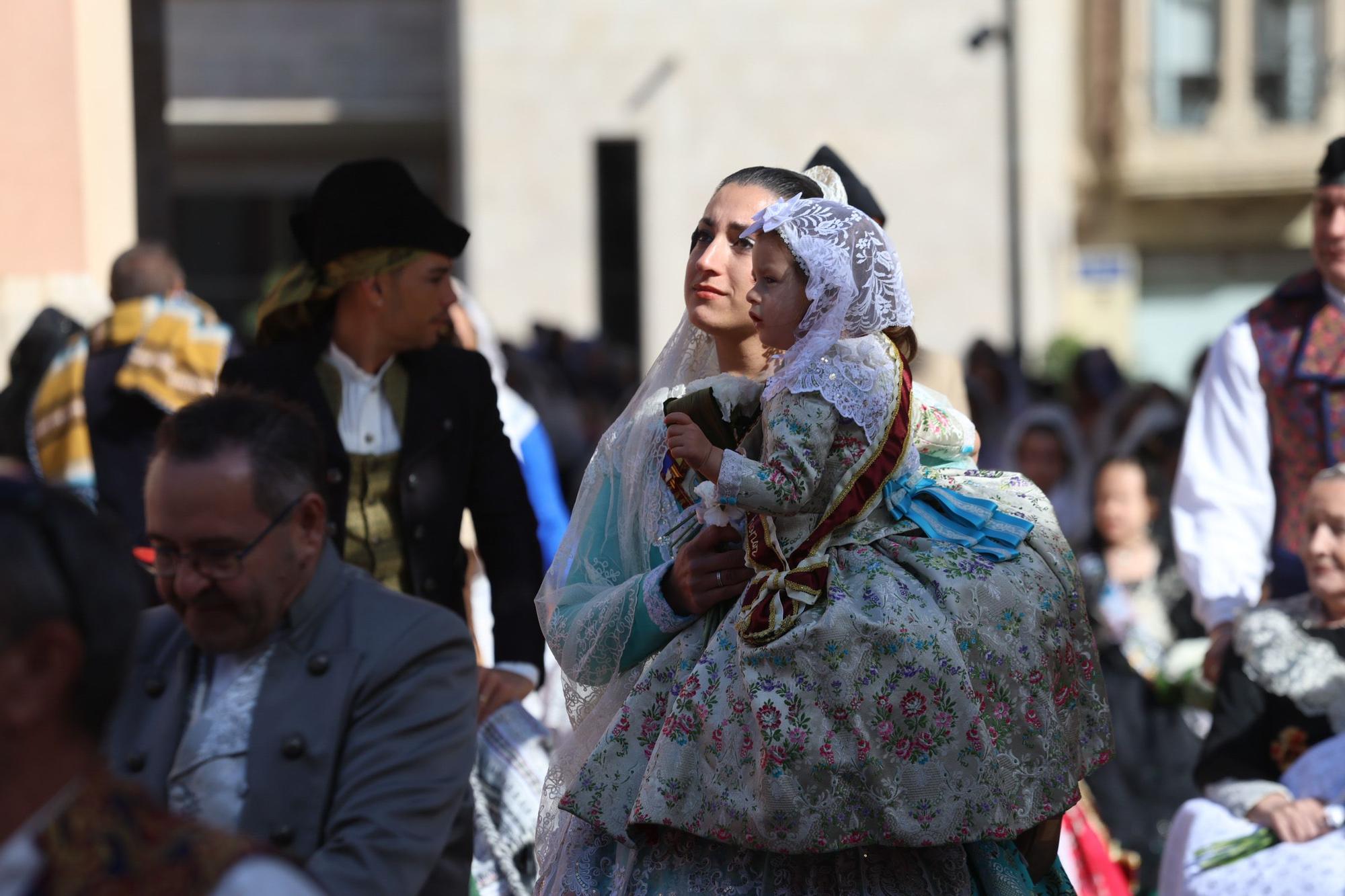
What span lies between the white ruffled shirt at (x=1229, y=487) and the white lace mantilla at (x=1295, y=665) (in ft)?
0.44

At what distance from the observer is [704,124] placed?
2062 centimetres

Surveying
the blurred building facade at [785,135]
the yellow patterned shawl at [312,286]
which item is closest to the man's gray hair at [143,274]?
the yellow patterned shawl at [312,286]

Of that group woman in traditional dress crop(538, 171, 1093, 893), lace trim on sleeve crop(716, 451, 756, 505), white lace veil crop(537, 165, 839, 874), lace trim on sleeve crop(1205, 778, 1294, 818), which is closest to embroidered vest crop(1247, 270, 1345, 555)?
lace trim on sleeve crop(1205, 778, 1294, 818)

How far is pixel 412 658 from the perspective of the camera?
3.03 m

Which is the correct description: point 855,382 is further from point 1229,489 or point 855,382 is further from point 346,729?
point 1229,489

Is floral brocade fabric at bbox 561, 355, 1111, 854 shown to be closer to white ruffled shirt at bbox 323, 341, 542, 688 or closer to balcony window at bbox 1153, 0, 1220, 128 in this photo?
white ruffled shirt at bbox 323, 341, 542, 688

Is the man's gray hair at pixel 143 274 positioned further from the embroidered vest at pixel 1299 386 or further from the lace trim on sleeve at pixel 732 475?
the lace trim on sleeve at pixel 732 475

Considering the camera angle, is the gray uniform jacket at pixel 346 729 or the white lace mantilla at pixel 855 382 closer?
the gray uniform jacket at pixel 346 729

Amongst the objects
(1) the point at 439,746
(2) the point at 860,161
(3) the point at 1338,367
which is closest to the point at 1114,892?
(3) the point at 1338,367

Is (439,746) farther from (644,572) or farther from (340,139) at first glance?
(340,139)

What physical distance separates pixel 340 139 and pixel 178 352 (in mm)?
18491

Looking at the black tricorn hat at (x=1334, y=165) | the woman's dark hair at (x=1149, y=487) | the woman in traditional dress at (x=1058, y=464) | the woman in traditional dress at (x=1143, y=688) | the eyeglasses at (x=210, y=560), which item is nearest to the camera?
the eyeglasses at (x=210, y=560)

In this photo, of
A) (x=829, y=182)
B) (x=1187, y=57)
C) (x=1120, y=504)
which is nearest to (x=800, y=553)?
(x=829, y=182)

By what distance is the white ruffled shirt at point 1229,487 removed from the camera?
495 cm
